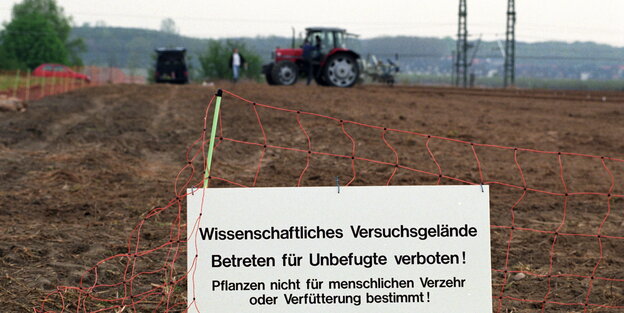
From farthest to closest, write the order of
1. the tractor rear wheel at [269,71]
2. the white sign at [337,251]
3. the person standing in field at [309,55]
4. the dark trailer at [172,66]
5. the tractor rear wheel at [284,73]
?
the dark trailer at [172,66]
the tractor rear wheel at [269,71]
the tractor rear wheel at [284,73]
the person standing in field at [309,55]
the white sign at [337,251]

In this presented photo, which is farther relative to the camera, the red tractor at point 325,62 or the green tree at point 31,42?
the green tree at point 31,42

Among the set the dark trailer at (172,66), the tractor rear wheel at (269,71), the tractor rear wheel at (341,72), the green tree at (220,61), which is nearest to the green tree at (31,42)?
the green tree at (220,61)

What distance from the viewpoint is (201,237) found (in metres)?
4.22

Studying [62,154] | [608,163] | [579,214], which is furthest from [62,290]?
[608,163]

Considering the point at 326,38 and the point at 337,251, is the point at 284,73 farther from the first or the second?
the point at 337,251

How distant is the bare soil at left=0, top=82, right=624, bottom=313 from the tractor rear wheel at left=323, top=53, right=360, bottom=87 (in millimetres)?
2903

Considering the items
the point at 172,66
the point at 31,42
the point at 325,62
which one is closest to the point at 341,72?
the point at 325,62

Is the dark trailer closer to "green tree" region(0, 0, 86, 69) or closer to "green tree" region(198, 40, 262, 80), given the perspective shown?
"green tree" region(198, 40, 262, 80)

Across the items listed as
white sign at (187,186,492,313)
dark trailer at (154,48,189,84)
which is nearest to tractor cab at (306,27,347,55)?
dark trailer at (154,48,189,84)

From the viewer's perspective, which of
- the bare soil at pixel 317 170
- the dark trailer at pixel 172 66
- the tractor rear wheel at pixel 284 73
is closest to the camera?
the bare soil at pixel 317 170

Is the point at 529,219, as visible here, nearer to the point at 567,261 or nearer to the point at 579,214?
the point at 579,214

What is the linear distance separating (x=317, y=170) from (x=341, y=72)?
602 inches

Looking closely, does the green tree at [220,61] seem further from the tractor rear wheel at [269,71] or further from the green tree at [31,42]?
the tractor rear wheel at [269,71]

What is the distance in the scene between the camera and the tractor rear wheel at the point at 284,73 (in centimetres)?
2747
